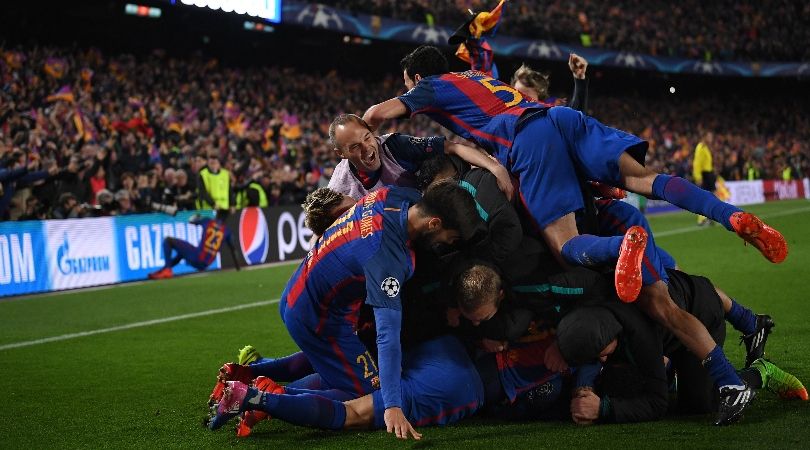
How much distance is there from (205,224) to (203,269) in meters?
0.73

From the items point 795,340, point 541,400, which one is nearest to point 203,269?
point 795,340

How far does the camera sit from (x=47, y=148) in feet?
49.5

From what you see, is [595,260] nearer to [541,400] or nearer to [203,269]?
[541,400]

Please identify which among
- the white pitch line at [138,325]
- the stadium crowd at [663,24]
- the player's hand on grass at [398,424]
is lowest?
the white pitch line at [138,325]

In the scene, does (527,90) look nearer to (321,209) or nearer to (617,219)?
(617,219)

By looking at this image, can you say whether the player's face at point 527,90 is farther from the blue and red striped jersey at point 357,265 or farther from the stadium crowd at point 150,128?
the stadium crowd at point 150,128

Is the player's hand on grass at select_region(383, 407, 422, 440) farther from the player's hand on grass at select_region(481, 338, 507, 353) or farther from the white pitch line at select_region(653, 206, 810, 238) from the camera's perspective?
the white pitch line at select_region(653, 206, 810, 238)

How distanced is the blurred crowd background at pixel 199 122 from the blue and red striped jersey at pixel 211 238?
0.65 m

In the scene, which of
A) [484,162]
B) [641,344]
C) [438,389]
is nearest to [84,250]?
[484,162]

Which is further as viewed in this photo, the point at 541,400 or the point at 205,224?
the point at 205,224

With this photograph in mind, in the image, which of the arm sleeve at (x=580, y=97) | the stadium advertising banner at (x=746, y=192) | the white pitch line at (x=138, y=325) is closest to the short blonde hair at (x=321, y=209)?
the arm sleeve at (x=580, y=97)

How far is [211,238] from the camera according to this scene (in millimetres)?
15766

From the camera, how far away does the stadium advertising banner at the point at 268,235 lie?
16422mm

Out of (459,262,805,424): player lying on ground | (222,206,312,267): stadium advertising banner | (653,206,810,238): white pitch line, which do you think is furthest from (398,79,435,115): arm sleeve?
(653,206,810,238): white pitch line
